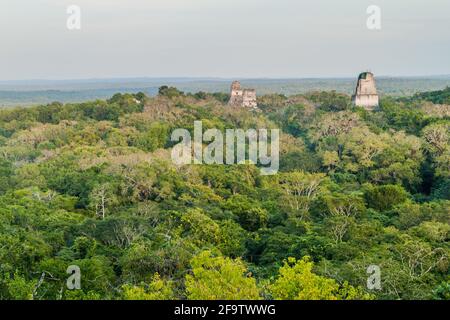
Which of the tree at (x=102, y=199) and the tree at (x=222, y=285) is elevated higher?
the tree at (x=222, y=285)

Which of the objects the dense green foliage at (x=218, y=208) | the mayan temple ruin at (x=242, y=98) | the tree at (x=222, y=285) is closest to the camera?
the tree at (x=222, y=285)

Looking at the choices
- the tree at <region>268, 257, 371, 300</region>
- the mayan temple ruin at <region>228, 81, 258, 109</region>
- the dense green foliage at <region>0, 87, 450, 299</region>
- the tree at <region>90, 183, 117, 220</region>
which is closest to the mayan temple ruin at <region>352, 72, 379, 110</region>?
the dense green foliage at <region>0, 87, 450, 299</region>

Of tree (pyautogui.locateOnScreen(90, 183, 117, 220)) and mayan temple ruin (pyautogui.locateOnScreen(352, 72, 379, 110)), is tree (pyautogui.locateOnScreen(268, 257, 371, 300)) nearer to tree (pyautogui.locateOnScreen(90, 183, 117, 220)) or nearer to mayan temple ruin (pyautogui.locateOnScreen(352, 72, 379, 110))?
tree (pyautogui.locateOnScreen(90, 183, 117, 220))

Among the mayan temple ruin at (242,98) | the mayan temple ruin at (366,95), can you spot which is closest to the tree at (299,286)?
the mayan temple ruin at (366,95)

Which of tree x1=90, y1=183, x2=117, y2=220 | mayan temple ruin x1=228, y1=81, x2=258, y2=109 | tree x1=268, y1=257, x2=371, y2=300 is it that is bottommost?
tree x1=90, y1=183, x2=117, y2=220

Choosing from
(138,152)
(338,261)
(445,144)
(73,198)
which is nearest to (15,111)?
(138,152)

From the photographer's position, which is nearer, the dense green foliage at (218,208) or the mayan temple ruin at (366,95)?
the dense green foliage at (218,208)

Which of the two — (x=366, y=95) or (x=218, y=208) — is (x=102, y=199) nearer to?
(x=218, y=208)

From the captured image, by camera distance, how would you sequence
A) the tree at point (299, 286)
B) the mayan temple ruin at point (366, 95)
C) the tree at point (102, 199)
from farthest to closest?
the mayan temple ruin at point (366, 95), the tree at point (102, 199), the tree at point (299, 286)

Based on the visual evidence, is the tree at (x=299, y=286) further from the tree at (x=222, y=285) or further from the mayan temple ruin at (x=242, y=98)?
the mayan temple ruin at (x=242, y=98)
